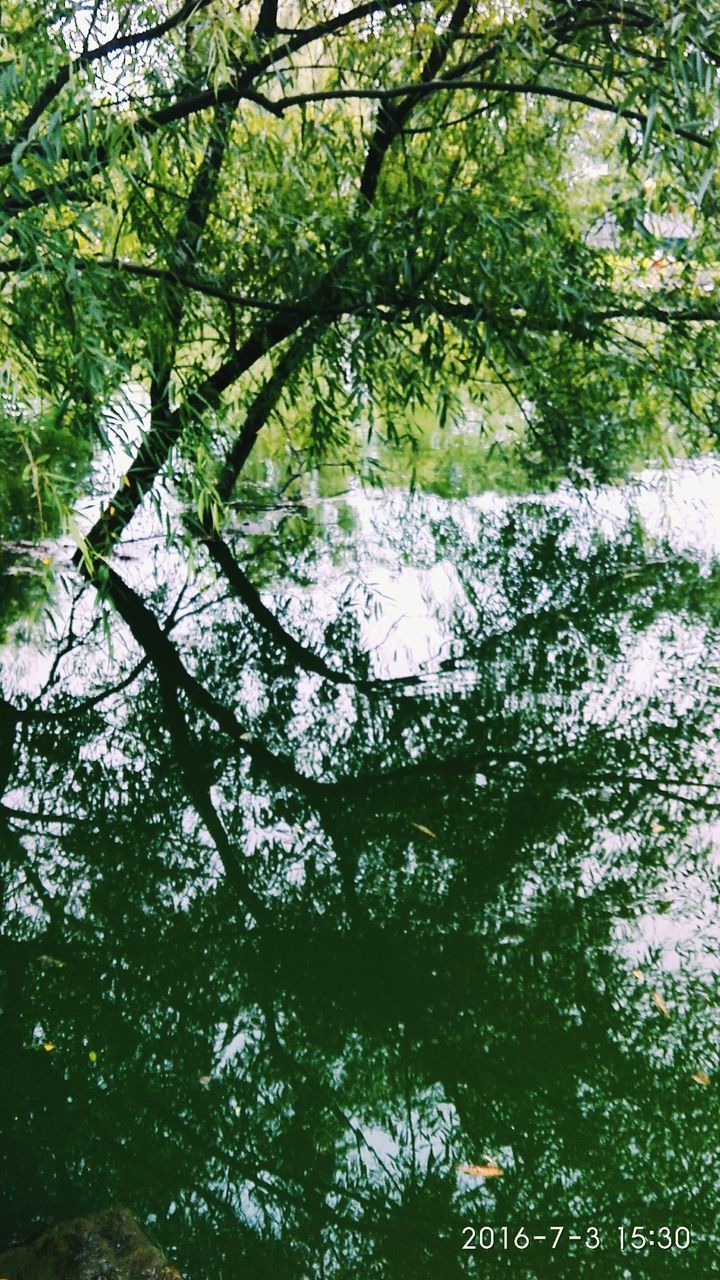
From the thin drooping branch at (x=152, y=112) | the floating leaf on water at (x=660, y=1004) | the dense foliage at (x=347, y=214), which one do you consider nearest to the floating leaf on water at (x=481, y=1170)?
the floating leaf on water at (x=660, y=1004)

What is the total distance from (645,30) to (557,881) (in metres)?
2.39

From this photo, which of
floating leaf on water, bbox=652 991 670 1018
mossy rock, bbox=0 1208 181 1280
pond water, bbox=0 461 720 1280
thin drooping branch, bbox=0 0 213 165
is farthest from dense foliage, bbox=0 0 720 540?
floating leaf on water, bbox=652 991 670 1018

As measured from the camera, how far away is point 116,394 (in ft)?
10.8

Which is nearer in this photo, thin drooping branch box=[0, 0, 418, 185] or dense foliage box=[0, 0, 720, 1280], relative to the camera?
dense foliage box=[0, 0, 720, 1280]

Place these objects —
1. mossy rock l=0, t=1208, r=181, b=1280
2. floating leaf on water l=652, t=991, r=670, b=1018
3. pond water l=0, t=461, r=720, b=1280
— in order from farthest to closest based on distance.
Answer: floating leaf on water l=652, t=991, r=670, b=1018 < pond water l=0, t=461, r=720, b=1280 < mossy rock l=0, t=1208, r=181, b=1280

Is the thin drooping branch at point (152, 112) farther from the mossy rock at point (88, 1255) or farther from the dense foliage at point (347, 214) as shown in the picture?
the mossy rock at point (88, 1255)

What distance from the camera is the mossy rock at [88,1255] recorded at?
1812 millimetres

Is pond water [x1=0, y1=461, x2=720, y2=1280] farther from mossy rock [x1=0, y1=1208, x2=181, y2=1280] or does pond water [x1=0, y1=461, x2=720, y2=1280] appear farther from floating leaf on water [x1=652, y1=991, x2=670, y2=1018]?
mossy rock [x1=0, y1=1208, x2=181, y2=1280]

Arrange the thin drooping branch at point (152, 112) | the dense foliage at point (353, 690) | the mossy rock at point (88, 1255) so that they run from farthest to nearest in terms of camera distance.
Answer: the thin drooping branch at point (152, 112), the dense foliage at point (353, 690), the mossy rock at point (88, 1255)

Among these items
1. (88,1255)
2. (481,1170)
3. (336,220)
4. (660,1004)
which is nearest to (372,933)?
(660,1004)

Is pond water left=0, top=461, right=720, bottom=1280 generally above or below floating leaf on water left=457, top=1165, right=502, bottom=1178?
above

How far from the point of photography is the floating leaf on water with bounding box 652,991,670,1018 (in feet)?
8.89

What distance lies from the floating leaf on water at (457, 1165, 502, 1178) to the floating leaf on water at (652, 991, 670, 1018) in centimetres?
64

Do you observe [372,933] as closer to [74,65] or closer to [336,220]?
[74,65]
